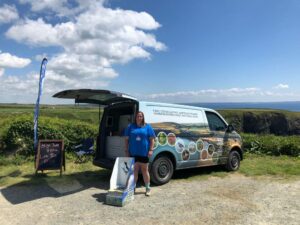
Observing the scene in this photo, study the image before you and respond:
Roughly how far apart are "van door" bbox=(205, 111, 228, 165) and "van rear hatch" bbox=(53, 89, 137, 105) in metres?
2.77

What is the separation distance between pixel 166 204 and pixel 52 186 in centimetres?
319

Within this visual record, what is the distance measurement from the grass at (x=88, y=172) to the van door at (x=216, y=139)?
51 centimetres

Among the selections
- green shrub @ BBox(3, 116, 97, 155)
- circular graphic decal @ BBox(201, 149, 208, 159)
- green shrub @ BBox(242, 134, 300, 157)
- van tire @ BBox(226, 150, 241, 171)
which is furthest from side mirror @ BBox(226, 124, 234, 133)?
green shrub @ BBox(3, 116, 97, 155)

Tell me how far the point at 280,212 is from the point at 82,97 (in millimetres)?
5683

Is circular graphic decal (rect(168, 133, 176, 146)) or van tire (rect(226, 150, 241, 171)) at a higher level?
circular graphic decal (rect(168, 133, 176, 146))

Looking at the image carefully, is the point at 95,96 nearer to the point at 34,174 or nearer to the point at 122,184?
the point at 122,184

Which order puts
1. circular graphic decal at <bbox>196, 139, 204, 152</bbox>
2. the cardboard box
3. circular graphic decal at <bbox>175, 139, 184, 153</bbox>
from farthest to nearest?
circular graphic decal at <bbox>196, 139, 204, 152</bbox>
circular graphic decal at <bbox>175, 139, 184, 153</bbox>
the cardboard box

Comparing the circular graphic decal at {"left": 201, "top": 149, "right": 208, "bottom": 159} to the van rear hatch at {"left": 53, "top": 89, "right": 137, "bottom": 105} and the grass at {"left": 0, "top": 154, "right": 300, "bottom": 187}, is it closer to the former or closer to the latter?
the grass at {"left": 0, "top": 154, "right": 300, "bottom": 187}

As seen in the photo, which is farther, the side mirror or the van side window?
the side mirror

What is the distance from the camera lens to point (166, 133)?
27.0 ft

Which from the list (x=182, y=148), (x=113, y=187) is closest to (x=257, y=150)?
(x=182, y=148)

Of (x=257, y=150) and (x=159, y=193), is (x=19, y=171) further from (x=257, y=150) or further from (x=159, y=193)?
(x=257, y=150)

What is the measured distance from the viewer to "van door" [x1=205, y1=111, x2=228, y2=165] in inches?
373

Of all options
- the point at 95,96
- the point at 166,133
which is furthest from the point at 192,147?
the point at 95,96
